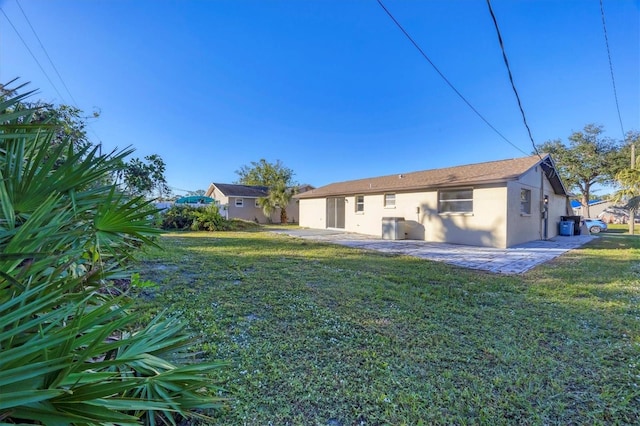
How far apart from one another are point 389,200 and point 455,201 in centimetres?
336

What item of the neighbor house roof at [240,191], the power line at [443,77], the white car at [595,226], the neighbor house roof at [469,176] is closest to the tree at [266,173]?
the neighbor house roof at [240,191]

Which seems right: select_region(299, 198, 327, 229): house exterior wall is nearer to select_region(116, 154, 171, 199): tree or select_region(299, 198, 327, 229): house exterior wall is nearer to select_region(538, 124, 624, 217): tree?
select_region(116, 154, 171, 199): tree

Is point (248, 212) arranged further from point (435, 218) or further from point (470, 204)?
point (470, 204)

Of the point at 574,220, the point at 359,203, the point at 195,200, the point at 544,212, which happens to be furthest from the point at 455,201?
the point at 195,200

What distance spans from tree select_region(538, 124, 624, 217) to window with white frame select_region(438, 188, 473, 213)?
2557cm

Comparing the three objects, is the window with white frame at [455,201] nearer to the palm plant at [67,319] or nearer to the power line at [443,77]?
the power line at [443,77]

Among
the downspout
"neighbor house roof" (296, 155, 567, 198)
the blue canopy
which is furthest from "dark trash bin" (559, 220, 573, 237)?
the blue canopy

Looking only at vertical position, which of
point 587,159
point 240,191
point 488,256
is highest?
point 587,159

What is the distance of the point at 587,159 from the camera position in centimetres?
2706

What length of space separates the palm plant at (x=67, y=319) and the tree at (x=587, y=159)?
→ 36.9 meters

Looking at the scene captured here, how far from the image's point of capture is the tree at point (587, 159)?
26312 millimetres

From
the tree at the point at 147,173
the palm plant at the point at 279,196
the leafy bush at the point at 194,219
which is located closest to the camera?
the tree at the point at 147,173

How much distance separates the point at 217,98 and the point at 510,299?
586 inches

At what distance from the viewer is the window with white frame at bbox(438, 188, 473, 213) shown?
11.0m
